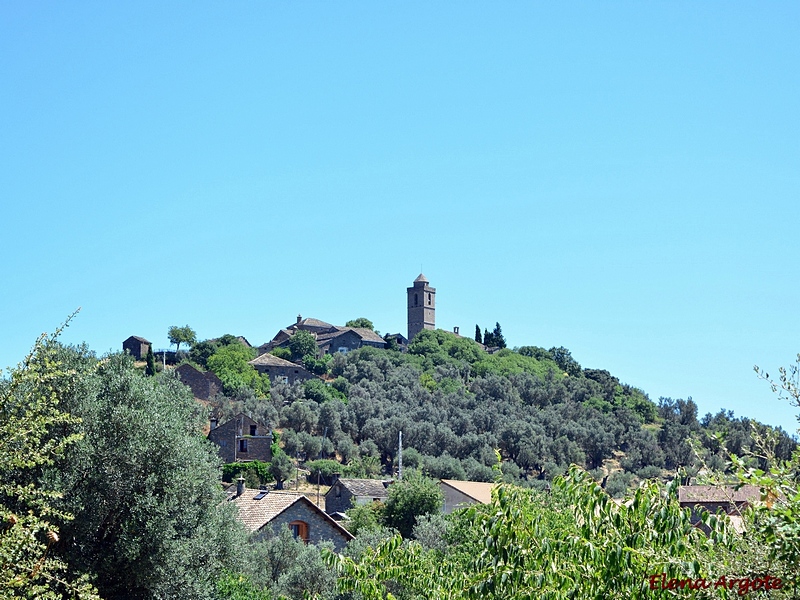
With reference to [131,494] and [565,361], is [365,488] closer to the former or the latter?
[131,494]

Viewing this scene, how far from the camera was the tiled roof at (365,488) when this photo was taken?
51156 millimetres

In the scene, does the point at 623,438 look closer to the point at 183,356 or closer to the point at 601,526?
the point at 183,356

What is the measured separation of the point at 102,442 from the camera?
55.1 feet

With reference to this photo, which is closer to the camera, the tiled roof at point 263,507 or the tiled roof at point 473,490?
the tiled roof at point 263,507

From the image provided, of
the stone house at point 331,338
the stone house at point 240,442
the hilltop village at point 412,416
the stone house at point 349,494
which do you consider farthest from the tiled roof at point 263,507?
the stone house at point 331,338

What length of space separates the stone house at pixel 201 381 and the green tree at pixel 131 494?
65.8 metres

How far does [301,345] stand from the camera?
10825cm

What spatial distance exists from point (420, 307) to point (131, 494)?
121558 millimetres

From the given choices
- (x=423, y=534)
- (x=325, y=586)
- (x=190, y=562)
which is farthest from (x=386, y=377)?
(x=190, y=562)

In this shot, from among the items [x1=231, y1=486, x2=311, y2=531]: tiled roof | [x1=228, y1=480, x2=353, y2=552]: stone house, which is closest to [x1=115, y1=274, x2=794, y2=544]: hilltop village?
[x1=231, y1=486, x2=311, y2=531]: tiled roof

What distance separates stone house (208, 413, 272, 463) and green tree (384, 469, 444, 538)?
24.7 metres

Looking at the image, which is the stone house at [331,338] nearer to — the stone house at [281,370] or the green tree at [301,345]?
the green tree at [301,345]

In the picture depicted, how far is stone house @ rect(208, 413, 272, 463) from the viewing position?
65.4 m

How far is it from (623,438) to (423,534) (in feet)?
202
